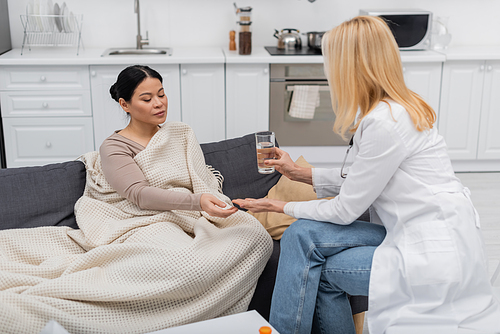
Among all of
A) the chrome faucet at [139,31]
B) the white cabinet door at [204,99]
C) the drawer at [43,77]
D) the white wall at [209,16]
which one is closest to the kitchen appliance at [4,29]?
the white wall at [209,16]

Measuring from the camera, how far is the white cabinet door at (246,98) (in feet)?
11.7

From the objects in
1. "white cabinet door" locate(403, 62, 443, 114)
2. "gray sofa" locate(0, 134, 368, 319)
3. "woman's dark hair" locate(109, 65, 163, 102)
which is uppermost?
"woman's dark hair" locate(109, 65, 163, 102)

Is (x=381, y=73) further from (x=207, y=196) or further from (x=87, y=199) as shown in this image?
(x=87, y=199)

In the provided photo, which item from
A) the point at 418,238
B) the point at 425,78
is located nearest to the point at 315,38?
the point at 425,78

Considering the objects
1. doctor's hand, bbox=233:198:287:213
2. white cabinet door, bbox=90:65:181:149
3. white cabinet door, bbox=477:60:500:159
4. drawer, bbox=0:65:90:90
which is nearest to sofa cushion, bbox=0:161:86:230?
doctor's hand, bbox=233:198:287:213

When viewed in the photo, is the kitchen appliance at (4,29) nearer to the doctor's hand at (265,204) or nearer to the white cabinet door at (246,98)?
the white cabinet door at (246,98)

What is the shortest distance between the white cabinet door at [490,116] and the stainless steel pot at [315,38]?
1.13 meters

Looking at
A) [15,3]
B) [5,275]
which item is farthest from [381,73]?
[15,3]

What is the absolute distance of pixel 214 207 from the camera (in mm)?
1751

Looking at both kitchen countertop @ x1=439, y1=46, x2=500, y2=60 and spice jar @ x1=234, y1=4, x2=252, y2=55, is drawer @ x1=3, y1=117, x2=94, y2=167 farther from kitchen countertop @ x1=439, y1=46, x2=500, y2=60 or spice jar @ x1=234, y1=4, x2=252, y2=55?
kitchen countertop @ x1=439, y1=46, x2=500, y2=60

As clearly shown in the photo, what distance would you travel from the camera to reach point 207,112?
3.64 m

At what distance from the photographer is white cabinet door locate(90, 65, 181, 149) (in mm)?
3482

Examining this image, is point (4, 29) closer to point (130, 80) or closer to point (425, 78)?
point (130, 80)

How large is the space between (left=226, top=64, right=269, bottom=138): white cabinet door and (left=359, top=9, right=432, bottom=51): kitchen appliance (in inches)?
33.1
